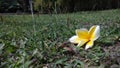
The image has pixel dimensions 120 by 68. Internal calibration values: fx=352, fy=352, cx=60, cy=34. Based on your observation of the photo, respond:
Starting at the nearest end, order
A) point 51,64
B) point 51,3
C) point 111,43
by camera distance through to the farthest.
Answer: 1. point 51,64
2. point 111,43
3. point 51,3

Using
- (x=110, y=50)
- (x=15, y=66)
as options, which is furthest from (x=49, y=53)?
(x=110, y=50)

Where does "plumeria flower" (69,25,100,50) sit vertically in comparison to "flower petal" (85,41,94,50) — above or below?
above

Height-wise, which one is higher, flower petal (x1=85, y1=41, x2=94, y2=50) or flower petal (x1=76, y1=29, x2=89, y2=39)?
flower petal (x1=76, y1=29, x2=89, y2=39)

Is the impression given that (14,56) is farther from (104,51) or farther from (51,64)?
(104,51)

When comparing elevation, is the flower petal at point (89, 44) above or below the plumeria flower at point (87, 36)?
below

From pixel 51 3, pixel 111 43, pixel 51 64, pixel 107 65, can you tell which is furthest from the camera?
pixel 51 3

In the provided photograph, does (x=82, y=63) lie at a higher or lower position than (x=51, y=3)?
higher

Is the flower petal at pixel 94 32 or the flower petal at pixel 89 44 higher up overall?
the flower petal at pixel 94 32

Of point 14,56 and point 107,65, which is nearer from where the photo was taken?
point 107,65
